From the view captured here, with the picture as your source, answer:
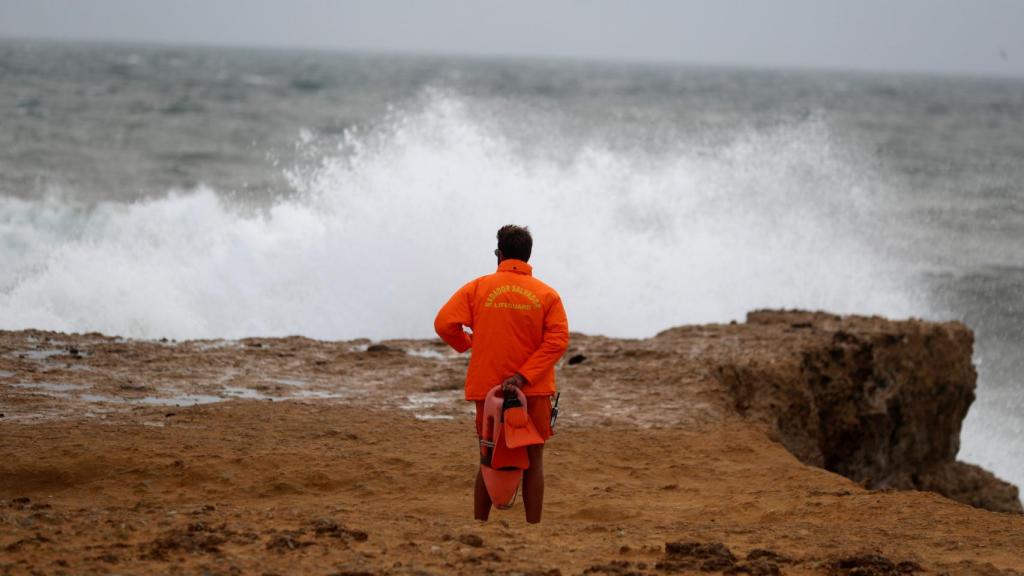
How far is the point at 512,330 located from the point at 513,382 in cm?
21

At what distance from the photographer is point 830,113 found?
4734 centimetres

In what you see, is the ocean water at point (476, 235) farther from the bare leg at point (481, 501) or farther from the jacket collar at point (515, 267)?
the jacket collar at point (515, 267)

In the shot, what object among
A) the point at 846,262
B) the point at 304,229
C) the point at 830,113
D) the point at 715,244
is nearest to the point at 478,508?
the point at 304,229

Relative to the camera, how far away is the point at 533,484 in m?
4.50

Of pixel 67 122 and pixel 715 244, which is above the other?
pixel 67 122

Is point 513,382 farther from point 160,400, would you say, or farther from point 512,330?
point 160,400

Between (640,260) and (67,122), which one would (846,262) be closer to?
(640,260)

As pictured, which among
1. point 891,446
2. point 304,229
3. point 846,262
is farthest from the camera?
point 846,262

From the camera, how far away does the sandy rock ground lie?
3.81 m

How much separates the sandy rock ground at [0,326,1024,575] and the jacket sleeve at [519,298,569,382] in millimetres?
620

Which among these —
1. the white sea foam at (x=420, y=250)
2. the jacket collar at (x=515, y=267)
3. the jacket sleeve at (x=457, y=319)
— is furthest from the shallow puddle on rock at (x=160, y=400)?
the white sea foam at (x=420, y=250)

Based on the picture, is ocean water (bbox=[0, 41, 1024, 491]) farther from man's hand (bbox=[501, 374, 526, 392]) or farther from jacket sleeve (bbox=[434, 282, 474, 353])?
man's hand (bbox=[501, 374, 526, 392])

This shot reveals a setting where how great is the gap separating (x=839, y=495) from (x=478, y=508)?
1906mm

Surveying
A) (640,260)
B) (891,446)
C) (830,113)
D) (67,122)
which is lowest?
(891,446)
